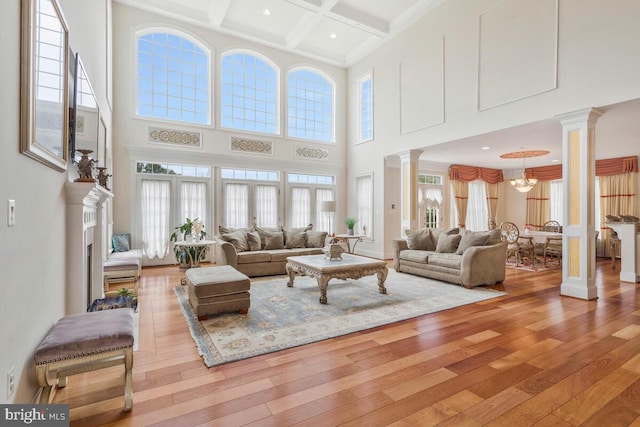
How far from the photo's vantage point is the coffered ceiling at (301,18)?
6.52m

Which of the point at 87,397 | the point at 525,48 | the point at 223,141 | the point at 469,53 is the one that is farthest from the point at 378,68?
the point at 87,397

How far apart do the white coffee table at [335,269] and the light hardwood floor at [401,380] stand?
105 cm

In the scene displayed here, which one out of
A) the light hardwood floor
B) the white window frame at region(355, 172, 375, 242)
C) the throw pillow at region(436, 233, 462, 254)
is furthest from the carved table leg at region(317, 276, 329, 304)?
the white window frame at region(355, 172, 375, 242)

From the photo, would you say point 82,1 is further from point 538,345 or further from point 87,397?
point 538,345

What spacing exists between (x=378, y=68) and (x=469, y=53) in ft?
8.54

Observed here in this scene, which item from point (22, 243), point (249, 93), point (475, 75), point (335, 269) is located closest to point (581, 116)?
point (475, 75)

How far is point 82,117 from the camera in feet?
9.93

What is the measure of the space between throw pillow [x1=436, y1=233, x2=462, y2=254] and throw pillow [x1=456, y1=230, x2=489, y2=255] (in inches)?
3.6

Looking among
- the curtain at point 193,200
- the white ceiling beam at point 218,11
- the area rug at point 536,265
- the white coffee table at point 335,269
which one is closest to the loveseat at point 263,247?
the white coffee table at point 335,269

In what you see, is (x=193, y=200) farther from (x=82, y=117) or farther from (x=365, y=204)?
(x=365, y=204)

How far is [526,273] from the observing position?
5.96m

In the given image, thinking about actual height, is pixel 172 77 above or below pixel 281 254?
above

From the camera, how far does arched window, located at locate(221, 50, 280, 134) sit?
7.50 metres

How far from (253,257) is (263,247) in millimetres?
557
